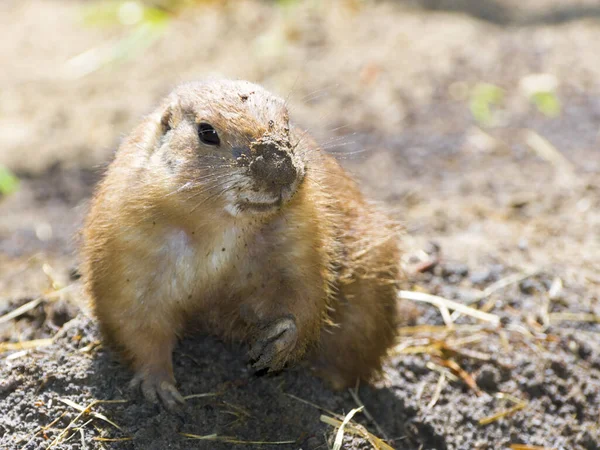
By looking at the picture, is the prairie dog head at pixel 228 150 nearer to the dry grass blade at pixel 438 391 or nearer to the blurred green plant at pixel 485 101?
the dry grass blade at pixel 438 391

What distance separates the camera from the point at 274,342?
4145 mm

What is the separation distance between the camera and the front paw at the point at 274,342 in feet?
13.6

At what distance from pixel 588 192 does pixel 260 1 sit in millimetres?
5622

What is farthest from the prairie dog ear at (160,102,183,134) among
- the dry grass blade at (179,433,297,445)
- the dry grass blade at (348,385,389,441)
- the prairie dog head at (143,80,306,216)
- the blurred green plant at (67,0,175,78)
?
the blurred green plant at (67,0,175,78)

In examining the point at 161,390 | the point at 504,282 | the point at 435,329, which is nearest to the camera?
the point at 161,390

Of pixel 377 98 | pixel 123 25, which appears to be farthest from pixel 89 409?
pixel 123 25

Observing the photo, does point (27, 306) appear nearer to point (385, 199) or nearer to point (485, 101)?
point (385, 199)

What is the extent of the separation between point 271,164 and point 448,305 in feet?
8.46

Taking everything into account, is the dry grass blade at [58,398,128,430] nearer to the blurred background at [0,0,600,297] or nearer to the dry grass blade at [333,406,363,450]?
the dry grass blade at [333,406,363,450]

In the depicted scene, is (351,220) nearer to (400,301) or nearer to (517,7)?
(400,301)

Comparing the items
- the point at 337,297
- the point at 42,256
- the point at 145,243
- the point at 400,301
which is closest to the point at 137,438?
the point at 145,243

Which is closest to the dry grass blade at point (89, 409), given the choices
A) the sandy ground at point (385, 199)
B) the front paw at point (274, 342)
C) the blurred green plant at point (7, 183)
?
the sandy ground at point (385, 199)

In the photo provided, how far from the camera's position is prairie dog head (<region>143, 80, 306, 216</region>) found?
373 centimetres

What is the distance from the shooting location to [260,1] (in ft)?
37.7
